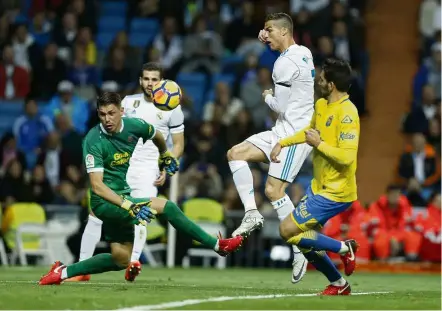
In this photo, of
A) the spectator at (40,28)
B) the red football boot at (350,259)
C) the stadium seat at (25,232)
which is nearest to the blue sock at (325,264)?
the red football boot at (350,259)

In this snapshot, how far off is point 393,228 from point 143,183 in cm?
670

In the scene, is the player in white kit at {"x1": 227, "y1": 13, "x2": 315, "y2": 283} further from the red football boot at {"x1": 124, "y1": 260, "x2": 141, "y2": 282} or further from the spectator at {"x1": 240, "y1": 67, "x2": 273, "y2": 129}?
the spectator at {"x1": 240, "y1": 67, "x2": 273, "y2": 129}

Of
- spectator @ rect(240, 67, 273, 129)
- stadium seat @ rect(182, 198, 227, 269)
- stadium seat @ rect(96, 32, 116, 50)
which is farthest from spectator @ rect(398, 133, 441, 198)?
stadium seat @ rect(96, 32, 116, 50)

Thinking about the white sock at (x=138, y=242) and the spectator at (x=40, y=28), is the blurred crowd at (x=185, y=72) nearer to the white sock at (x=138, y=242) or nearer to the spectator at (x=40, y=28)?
the spectator at (x=40, y=28)

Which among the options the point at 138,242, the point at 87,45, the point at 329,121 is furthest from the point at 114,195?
the point at 87,45

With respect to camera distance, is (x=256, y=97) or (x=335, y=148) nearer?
(x=335, y=148)

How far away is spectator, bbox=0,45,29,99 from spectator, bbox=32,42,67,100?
235 mm

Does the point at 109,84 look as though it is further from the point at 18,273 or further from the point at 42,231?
the point at 18,273

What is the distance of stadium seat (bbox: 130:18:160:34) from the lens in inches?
1047

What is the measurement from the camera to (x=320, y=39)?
A: 2277 cm

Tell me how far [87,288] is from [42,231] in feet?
29.3

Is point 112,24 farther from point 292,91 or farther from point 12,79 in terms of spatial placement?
point 292,91

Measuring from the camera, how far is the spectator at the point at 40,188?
72.1 ft

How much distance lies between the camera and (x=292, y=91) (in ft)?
43.1
